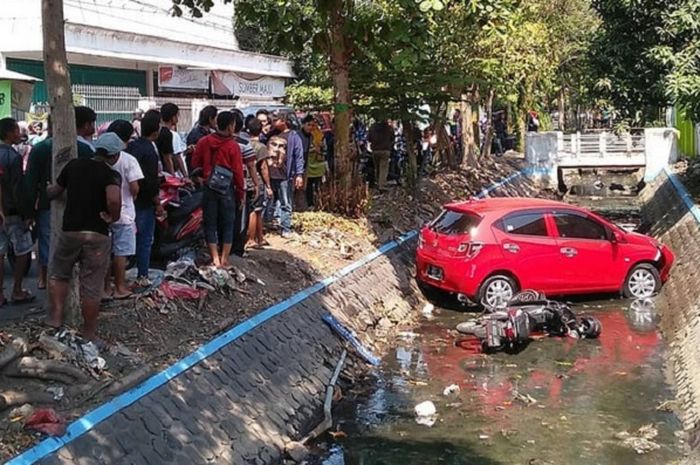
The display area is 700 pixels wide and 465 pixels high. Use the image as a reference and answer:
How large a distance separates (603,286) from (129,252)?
28.0 ft

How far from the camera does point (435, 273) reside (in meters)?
13.9

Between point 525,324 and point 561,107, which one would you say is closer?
point 525,324

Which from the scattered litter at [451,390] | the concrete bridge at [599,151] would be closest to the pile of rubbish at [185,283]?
the scattered litter at [451,390]

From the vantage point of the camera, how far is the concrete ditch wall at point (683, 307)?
9.60 meters

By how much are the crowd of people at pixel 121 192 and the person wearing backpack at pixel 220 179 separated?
0.01 m

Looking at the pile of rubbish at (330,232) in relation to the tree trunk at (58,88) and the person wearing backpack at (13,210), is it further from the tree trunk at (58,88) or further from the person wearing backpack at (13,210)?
the tree trunk at (58,88)

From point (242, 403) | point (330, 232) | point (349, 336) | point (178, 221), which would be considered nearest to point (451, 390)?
point (349, 336)

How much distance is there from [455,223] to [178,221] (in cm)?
497

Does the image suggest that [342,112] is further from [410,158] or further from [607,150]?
[607,150]

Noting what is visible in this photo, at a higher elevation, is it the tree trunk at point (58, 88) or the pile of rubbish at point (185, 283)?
the tree trunk at point (58, 88)

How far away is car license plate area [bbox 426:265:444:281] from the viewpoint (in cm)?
1376

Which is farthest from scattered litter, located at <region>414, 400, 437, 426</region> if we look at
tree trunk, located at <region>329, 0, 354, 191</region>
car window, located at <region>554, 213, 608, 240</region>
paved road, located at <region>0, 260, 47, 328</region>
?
tree trunk, located at <region>329, 0, 354, 191</region>

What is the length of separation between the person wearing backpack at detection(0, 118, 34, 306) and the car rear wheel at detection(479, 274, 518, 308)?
274 inches

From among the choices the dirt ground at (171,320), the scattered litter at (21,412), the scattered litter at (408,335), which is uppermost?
the dirt ground at (171,320)
